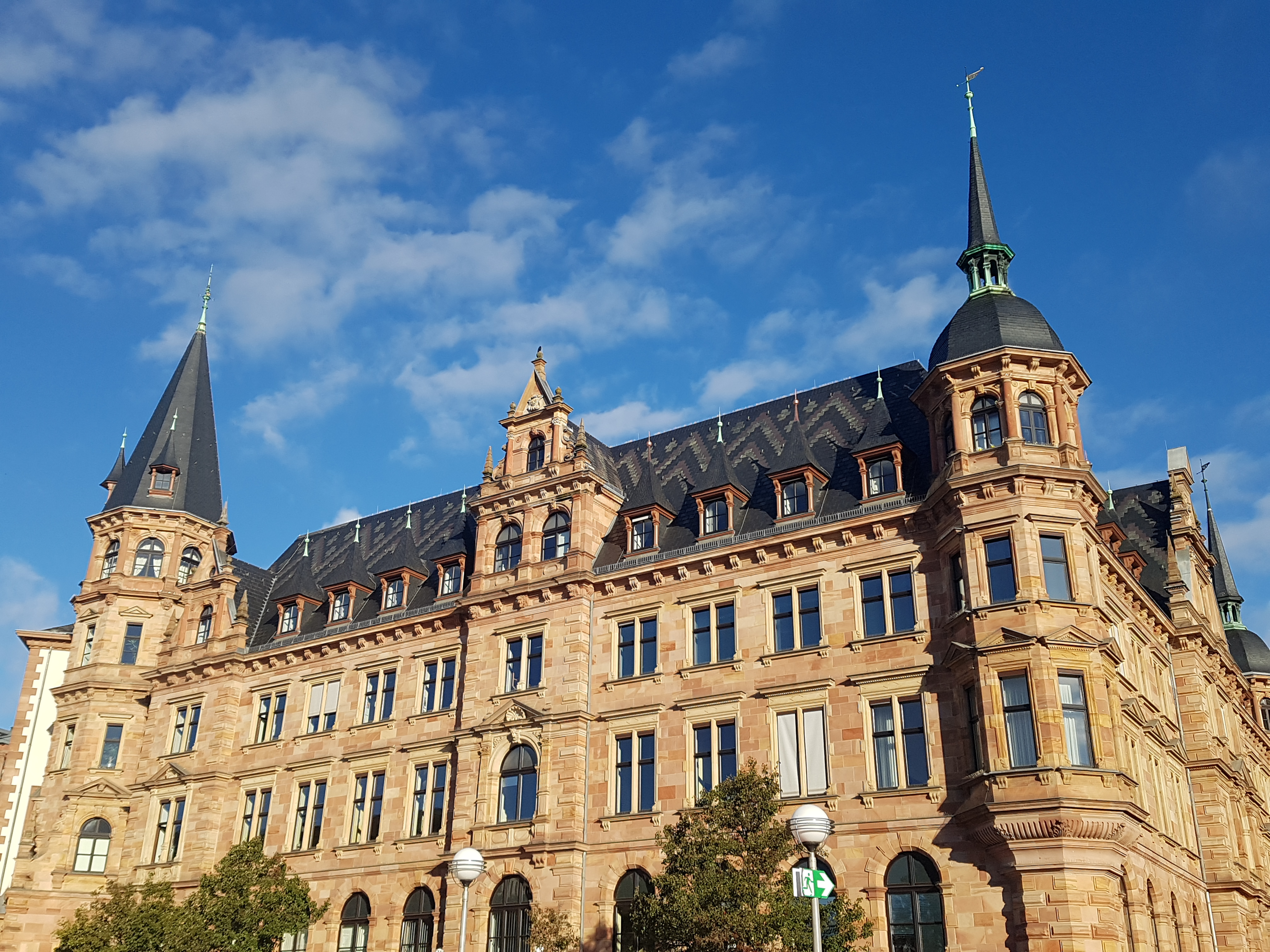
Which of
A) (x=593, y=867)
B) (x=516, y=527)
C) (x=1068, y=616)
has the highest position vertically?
(x=516, y=527)

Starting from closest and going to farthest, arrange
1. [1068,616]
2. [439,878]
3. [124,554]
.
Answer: [1068,616] → [439,878] → [124,554]

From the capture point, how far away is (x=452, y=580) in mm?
47188

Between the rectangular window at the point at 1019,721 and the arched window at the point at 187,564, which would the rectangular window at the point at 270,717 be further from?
the rectangular window at the point at 1019,721

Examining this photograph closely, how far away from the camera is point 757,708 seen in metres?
37.1

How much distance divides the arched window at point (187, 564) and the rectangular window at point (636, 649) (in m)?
24.0

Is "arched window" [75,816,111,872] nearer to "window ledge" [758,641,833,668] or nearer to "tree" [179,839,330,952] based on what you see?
"tree" [179,839,330,952]

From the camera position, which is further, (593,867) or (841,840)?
(593,867)

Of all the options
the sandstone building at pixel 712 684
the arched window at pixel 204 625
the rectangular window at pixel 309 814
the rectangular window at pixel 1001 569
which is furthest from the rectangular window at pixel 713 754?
the arched window at pixel 204 625

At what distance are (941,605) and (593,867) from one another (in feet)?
43.4

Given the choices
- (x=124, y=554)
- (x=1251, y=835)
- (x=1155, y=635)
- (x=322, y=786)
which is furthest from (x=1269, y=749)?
(x=124, y=554)

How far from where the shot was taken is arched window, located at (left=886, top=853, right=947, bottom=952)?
32031 mm

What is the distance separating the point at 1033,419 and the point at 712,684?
40.6ft

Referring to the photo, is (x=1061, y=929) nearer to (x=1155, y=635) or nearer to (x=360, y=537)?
(x=1155, y=635)

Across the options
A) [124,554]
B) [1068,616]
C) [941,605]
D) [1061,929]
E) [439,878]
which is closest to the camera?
[1061,929]
